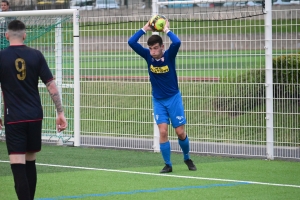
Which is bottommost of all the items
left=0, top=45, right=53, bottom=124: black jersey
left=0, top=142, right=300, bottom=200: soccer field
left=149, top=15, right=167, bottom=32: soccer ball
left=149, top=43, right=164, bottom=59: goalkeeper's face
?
left=0, top=142, right=300, bottom=200: soccer field

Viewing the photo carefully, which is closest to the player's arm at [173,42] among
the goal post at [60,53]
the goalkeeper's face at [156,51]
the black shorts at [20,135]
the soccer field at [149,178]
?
the goalkeeper's face at [156,51]

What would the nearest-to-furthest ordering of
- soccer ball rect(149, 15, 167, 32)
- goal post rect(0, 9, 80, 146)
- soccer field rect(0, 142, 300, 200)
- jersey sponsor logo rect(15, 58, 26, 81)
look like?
jersey sponsor logo rect(15, 58, 26, 81) → soccer field rect(0, 142, 300, 200) → soccer ball rect(149, 15, 167, 32) → goal post rect(0, 9, 80, 146)

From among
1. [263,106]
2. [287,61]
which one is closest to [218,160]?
[263,106]

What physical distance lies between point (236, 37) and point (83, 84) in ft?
11.9

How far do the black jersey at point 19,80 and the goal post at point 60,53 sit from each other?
6786 mm

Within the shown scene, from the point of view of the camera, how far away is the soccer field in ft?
29.7

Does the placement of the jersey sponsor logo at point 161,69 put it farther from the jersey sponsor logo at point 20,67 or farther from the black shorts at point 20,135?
the jersey sponsor logo at point 20,67

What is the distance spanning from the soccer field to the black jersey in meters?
1.49

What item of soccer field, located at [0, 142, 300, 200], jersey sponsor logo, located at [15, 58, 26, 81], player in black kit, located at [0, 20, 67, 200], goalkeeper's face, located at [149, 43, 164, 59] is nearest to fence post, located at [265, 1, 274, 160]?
soccer field, located at [0, 142, 300, 200]

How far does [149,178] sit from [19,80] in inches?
132

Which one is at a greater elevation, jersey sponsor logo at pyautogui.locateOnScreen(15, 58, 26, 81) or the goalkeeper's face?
the goalkeeper's face

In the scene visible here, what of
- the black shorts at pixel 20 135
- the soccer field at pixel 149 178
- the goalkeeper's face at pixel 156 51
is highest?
the goalkeeper's face at pixel 156 51

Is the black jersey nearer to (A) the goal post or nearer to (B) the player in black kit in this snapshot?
(B) the player in black kit

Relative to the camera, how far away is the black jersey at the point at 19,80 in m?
7.71
